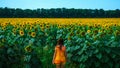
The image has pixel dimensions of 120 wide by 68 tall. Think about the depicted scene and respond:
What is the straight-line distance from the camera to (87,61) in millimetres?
11320

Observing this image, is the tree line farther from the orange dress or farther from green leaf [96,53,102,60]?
the orange dress

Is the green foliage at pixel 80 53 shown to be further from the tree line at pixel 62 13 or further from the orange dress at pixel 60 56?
the tree line at pixel 62 13

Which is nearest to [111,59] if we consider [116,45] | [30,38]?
[116,45]

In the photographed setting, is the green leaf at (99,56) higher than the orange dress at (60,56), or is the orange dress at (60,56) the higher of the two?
the orange dress at (60,56)

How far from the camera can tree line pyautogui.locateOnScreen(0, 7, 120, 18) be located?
2375 inches

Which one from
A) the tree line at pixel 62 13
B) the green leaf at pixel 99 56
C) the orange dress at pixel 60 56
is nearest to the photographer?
the orange dress at pixel 60 56

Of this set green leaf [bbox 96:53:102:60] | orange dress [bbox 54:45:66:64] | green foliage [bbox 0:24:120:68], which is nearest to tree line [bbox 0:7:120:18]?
green foliage [bbox 0:24:120:68]

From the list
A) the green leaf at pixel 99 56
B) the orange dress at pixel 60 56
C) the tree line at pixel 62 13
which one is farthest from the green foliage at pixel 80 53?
the tree line at pixel 62 13

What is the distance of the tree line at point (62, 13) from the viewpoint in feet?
198

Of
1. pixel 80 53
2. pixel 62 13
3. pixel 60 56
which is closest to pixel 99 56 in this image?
pixel 80 53

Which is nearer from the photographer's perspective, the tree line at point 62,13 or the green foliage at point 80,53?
the green foliage at point 80,53

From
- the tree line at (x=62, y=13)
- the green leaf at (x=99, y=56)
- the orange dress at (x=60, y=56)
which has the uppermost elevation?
the orange dress at (x=60, y=56)

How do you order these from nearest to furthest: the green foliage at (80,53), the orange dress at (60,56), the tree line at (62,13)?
the orange dress at (60,56), the green foliage at (80,53), the tree line at (62,13)

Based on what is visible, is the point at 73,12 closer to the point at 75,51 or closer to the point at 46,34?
the point at 46,34
